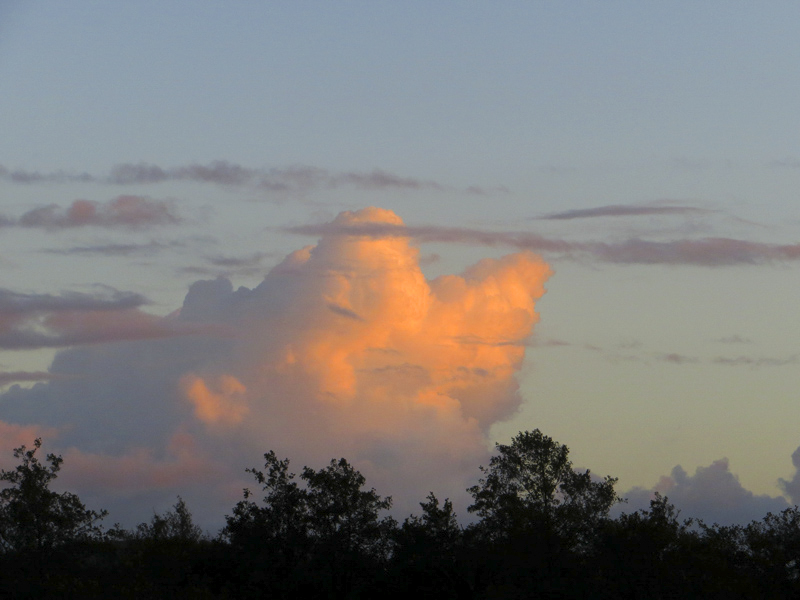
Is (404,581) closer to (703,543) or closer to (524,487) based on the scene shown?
(524,487)

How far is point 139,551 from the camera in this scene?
103562mm

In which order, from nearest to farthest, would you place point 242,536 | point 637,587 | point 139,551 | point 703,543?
point 637,587 < point 703,543 < point 242,536 < point 139,551

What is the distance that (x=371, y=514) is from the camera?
9494cm

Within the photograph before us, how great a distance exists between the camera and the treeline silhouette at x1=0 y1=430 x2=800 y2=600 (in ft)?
269

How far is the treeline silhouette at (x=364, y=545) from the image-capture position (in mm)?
82000

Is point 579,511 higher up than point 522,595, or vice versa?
point 579,511

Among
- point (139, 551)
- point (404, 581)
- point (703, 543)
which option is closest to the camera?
point (703, 543)

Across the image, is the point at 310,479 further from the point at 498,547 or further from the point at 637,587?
the point at 637,587

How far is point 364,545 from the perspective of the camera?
93438 millimetres

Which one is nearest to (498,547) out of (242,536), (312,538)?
(312,538)

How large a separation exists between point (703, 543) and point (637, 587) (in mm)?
9407

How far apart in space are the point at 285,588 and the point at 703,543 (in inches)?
1249

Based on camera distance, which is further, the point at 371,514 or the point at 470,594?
the point at 371,514

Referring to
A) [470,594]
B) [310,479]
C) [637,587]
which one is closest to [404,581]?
[470,594]
